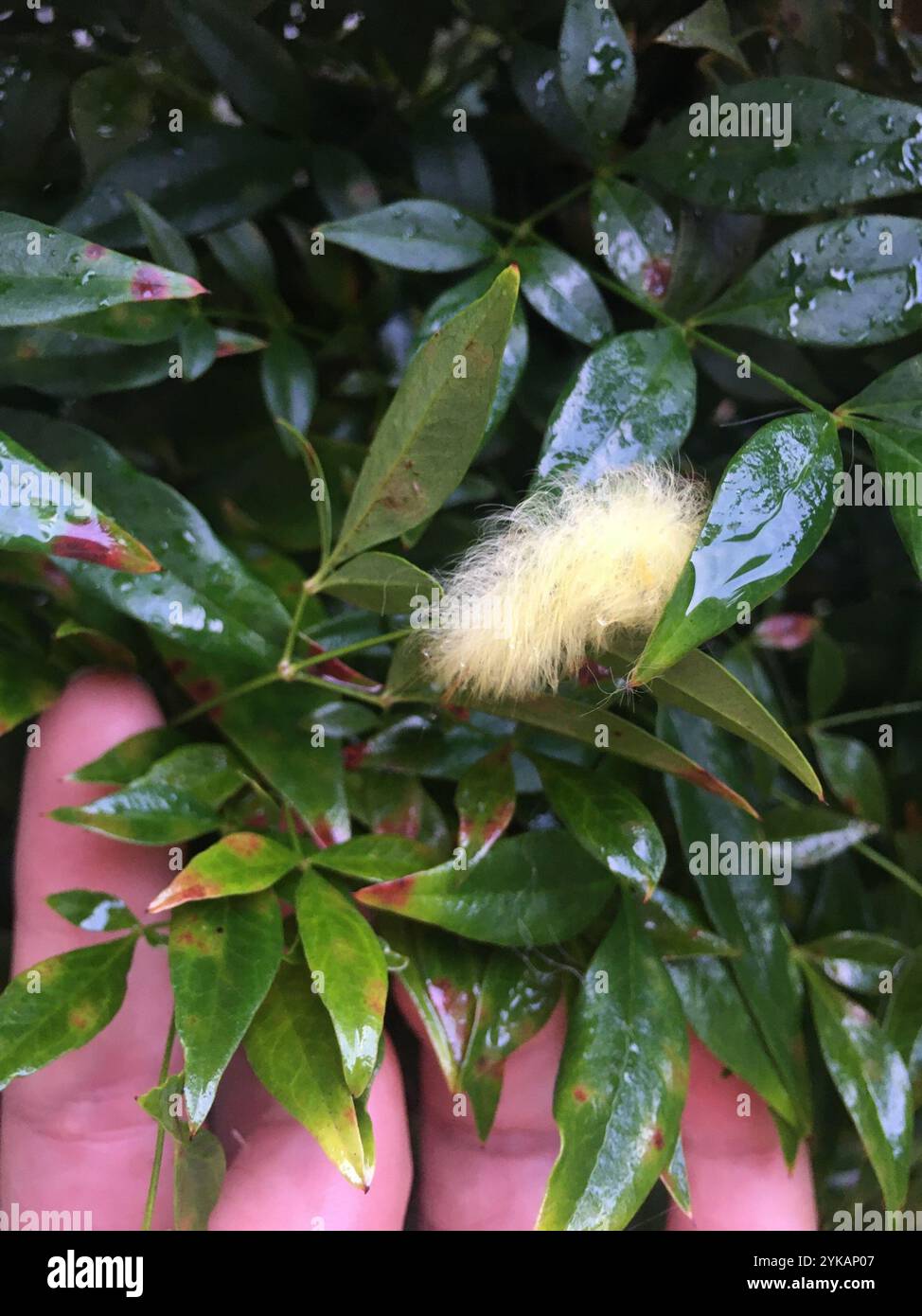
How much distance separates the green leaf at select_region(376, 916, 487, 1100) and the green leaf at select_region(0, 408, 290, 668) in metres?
0.16

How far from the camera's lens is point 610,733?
44cm

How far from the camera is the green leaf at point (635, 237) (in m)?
0.51

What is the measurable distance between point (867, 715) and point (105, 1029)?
51 cm

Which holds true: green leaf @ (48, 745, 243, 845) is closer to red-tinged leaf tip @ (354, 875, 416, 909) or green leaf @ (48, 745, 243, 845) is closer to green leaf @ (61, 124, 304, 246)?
red-tinged leaf tip @ (354, 875, 416, 909)

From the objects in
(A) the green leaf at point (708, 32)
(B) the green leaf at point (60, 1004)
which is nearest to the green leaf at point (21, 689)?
(B) the green leaf at point (60, 1004)

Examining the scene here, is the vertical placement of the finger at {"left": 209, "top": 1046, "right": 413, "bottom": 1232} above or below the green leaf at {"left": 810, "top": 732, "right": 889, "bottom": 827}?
below

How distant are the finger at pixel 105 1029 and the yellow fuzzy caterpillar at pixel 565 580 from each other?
8.2 inches

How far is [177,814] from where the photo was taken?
0.47 m

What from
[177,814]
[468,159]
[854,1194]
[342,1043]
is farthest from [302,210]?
[854,1194]

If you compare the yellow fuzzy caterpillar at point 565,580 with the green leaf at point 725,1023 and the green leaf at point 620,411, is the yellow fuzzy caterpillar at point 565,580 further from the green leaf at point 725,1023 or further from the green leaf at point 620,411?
the green leaf at point 725,1023

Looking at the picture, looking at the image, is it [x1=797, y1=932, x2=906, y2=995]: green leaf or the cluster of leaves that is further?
[x1=797, y1=932, x2=906, y2=995]: green leaf

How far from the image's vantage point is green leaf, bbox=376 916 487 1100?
465 mm

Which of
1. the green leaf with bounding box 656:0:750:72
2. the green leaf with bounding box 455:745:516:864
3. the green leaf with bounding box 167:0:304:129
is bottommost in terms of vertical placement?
the green leaf with bounding box 455:745:516:864

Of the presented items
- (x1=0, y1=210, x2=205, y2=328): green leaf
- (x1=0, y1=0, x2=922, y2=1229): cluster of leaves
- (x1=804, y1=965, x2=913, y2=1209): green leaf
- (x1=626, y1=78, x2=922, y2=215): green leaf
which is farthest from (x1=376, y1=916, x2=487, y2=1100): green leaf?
(x1=626, y1=78, x2=922, y2=215): green leaf
